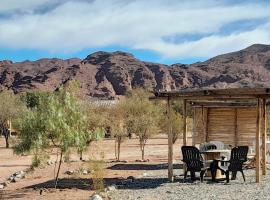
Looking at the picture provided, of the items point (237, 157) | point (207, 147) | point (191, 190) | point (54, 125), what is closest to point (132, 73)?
point (207, 147)

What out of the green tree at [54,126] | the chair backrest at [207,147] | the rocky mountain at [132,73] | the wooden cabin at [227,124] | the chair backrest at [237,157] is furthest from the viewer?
the rocky mountain at [132,73]

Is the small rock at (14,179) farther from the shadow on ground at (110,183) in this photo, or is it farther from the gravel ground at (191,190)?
the gravel ground at (191,190)

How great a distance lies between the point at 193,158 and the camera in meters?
14.2

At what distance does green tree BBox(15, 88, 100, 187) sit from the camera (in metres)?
13.0

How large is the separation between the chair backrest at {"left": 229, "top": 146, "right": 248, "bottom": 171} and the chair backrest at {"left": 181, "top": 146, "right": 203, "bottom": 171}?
81 cm

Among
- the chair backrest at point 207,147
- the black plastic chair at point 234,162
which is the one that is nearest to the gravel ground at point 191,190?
the black plastic chair at point 234,162

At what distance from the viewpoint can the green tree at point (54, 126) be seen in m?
13.0

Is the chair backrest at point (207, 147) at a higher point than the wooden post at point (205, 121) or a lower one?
lower

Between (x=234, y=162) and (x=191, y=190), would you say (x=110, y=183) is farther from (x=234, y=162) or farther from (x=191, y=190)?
(x=234, y=162)

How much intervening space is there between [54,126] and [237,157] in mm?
4850

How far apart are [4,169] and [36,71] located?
131 m

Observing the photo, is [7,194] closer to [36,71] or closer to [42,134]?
[42,134]

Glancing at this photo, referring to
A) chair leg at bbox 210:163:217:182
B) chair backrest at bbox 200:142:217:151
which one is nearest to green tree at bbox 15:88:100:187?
chair leg at bbox 210:163:217:182

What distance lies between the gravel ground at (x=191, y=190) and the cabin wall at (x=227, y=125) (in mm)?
7119
